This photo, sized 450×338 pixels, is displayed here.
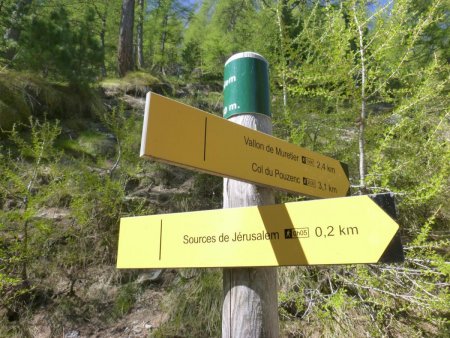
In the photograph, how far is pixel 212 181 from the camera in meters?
5.00

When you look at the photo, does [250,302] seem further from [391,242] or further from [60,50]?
[60,50]

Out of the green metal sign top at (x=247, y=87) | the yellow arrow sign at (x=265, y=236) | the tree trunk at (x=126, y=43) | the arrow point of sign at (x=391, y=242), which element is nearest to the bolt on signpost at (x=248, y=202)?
the green metal sign top at (x=247, y=87)

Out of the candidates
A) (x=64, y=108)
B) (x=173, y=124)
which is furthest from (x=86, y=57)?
(x=173, y=124)

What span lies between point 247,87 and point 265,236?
705 mm

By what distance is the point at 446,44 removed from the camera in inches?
404

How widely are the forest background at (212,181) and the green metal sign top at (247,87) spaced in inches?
54.8

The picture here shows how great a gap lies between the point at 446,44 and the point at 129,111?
9.95 meters

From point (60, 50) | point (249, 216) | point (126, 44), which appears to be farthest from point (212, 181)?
point (126, 44)

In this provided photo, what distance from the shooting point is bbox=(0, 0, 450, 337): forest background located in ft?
9.18

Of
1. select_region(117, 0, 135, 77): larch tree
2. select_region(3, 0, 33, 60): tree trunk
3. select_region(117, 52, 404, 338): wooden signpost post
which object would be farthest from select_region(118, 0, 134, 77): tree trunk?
select_region(117, 52, 404, 338): wooden signpost post

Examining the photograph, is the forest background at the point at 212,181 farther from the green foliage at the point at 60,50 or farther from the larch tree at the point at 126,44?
the larch tree at the point at 126,44

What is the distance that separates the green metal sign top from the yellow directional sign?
0.71 ft

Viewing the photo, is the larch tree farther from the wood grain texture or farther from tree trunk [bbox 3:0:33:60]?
the wood grain texture

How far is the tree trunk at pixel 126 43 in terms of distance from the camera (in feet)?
30.3
